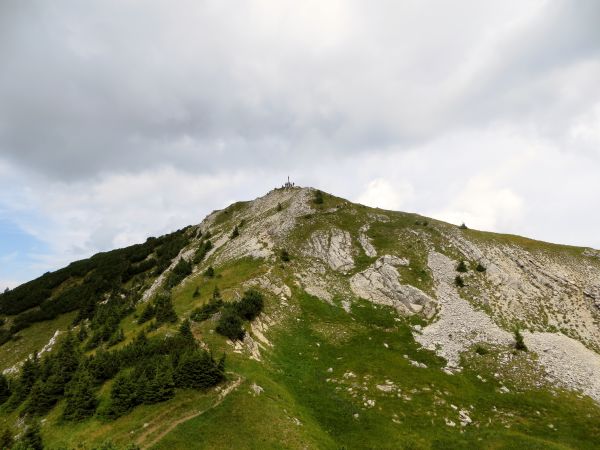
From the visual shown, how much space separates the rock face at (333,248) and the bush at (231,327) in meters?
28.8

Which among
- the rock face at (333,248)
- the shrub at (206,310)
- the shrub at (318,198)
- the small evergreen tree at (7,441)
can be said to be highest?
the shrub at (318,198)

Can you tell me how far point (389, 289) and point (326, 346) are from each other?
19.2m

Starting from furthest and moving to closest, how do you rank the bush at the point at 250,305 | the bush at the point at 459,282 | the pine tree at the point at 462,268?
1. the pine tree at the point at 462,268
2. the bush at the point at 459,282
3. the bush at the point at 250,305

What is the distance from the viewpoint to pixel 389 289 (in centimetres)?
6662

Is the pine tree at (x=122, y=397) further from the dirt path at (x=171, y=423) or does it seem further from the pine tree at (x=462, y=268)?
the pine tree at (x=462, y=268)

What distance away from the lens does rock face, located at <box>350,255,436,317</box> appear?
62.6 metres

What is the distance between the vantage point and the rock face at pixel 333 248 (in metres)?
75.1

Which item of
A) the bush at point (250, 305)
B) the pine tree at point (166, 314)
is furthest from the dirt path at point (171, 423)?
the pine tree at point (166, 314)

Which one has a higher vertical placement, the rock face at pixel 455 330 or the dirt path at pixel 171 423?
the rock face at pixel 455 330

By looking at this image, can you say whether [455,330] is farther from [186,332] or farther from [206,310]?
[186,332]

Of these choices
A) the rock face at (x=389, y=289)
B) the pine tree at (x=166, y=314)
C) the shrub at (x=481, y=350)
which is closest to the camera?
the shrub at (x=481, y=350)

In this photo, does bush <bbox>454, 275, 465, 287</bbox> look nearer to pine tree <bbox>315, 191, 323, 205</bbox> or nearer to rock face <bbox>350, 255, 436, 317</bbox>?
rock face <bbox>350, 255, 436, 317</bbox>

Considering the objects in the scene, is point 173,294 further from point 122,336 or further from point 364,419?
point 364,419

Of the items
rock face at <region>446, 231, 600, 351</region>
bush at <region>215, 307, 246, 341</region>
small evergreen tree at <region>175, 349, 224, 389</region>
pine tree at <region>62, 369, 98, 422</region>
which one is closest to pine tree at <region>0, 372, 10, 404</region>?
pine tree at <region>62, 369, 98, 422</region>
